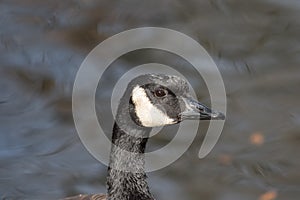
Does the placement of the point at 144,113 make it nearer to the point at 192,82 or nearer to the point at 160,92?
the point at 160,92

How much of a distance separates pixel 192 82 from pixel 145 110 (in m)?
3.03

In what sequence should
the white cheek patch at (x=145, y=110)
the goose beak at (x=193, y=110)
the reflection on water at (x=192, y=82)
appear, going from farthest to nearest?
the reflection on water at (x=192, y=82), the goose beak at (x=193, y=110), the white cheek patch at (x=145, y=110)

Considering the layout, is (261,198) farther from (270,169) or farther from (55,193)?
(55,193)

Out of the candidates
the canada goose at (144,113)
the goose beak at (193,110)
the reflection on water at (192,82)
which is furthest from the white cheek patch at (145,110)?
the reflection on water at (192,82)

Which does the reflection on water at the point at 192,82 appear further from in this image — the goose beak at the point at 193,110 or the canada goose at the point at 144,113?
the goose beak at the point at 193,110

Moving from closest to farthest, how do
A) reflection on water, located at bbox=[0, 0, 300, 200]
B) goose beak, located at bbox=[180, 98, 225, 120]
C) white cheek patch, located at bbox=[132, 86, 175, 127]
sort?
white cheek patch, located at bbox=[132, 86, 175, 127]
goose beak, located at bbox=[180, 98, 225, 120]
reflection on water, located at bbox=[0, 0, 300, 200]

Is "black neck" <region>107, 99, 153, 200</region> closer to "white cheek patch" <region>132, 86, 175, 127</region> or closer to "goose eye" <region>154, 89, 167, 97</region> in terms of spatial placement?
"white cheek patch" <region>132, 86, 175, 127</region>

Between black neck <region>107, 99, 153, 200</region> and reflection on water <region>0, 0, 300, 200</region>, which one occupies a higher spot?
reflection on water <region>0, 0, 300, 200</region>

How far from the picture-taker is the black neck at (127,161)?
6434 millimetres

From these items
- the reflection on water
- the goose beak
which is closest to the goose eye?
the goose beak

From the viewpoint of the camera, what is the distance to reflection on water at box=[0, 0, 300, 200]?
816cm

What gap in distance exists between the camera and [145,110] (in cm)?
631

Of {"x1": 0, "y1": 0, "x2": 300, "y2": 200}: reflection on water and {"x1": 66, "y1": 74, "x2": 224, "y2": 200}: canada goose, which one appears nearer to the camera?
{"x1": 66, "y1": 74, "x2": 224, "y2": 200}: canada goose

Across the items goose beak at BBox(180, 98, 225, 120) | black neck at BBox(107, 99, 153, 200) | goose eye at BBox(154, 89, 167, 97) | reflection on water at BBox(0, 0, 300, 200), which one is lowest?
goose beak at BBox(180, 98, 225, 120)
